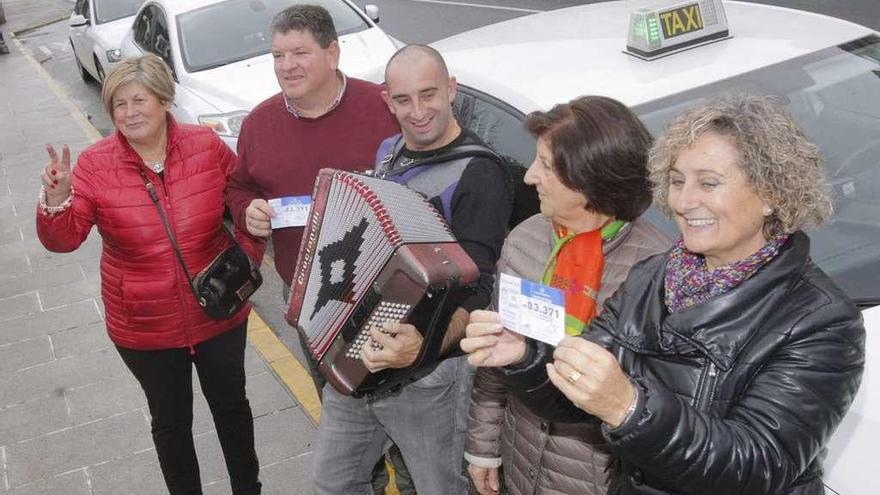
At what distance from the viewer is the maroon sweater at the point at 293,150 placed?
3.25 m

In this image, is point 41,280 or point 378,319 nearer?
point 378,319

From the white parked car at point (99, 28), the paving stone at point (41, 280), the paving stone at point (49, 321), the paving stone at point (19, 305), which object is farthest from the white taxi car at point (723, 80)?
the white parked car at point (99, 28)

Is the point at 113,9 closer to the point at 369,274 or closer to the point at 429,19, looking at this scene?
the point at 429,19

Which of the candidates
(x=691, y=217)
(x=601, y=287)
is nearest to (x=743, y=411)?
(x=691, y=217)

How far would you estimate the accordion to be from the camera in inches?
88.4

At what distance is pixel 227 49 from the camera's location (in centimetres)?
762

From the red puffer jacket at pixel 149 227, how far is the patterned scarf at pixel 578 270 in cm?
144

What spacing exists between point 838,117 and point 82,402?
3.84 meters

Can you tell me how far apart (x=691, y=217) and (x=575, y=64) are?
1688 mm

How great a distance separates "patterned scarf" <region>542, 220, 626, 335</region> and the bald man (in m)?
0.27

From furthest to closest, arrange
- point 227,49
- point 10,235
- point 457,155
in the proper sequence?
point 227,49 → point 10,235 → point 457,155

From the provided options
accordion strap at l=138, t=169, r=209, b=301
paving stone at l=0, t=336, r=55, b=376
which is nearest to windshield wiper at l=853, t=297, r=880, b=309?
accordion strap at l=138, t=169, r=209, b=301

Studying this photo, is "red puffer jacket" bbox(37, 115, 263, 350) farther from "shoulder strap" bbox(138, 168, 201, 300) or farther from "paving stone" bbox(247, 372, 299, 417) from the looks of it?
"paving stone" bbox(247, 372, 299, 417)

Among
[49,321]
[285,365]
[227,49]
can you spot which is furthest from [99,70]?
[285,365]
